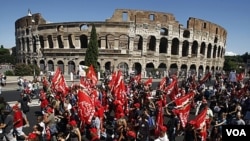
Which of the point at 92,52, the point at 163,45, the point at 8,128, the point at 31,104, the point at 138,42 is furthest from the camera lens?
the point at 163,45

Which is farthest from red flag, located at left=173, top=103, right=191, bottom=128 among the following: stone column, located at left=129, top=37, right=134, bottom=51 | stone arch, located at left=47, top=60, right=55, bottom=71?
stone arch, located at left=47, top=60, right=55, bottom=71

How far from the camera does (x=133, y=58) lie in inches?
1833

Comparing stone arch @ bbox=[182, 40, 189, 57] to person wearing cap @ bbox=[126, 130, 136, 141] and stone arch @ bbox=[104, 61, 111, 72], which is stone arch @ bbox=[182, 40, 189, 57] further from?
person wearing cap @ bbox=[126, 130, 136, 141]

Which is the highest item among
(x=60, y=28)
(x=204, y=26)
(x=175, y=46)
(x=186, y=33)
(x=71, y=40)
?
(x=204, y=26)

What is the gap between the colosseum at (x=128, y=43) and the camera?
4591 centimetres

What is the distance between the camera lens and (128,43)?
46875 millimetres

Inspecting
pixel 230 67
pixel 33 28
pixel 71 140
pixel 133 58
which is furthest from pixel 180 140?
pixel 230 67

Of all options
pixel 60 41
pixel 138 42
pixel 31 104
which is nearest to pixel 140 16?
pixel 138 42

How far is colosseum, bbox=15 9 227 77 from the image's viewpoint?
45.9 metres

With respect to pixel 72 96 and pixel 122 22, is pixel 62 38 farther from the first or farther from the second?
pixel 72 96

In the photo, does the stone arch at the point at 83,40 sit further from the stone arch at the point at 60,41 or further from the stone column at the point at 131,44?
the stone column at the point at 131,44

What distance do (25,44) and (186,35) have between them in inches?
1257

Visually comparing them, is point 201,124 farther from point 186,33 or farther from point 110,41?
point 186,33

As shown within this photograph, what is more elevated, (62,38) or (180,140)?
(62,38)
